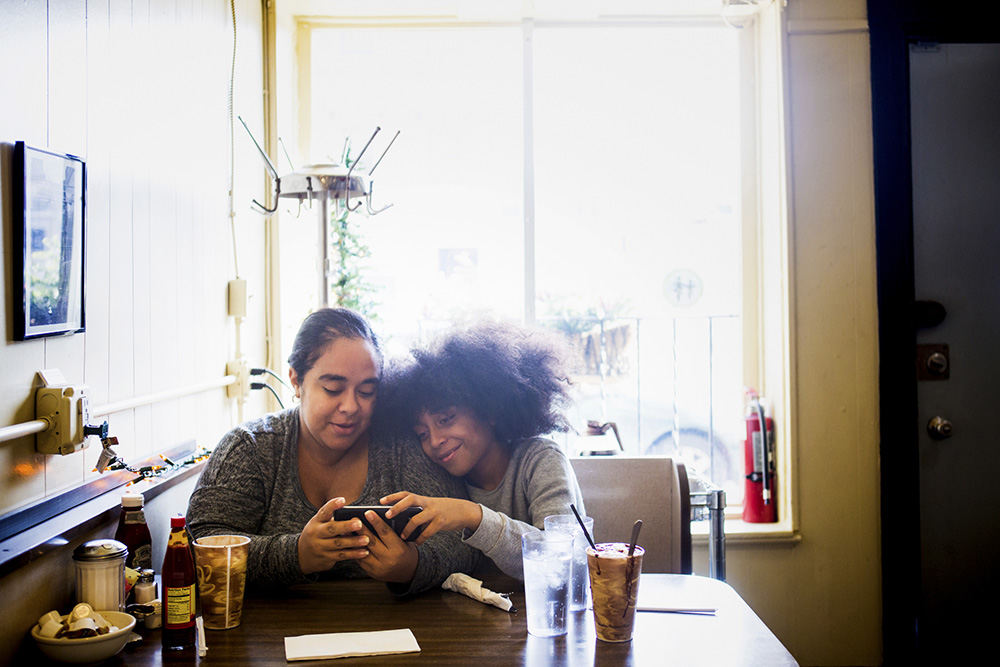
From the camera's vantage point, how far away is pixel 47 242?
1429mm

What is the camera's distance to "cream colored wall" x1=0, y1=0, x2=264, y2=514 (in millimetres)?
1395

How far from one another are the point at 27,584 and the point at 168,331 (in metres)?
0.82

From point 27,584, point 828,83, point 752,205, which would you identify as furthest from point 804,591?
point 27,584

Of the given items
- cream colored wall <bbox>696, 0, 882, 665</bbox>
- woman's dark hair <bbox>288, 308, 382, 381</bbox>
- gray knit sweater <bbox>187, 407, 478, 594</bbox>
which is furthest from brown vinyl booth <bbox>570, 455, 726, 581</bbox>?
cream colored wall <bbox>696, 0, 882, 665</bbox>

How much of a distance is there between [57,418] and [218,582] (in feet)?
1.27

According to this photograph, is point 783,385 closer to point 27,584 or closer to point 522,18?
point 522,18

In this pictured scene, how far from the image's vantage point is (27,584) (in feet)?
4.26

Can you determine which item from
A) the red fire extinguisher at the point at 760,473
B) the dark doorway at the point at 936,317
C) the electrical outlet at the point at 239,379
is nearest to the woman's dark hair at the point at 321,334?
the electrical outlet at the point at 239,379

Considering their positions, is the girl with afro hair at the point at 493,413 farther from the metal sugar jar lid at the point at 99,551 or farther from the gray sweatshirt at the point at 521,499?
the metal sugar jar lid at the point at 99,551

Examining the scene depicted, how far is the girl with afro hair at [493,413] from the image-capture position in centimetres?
182

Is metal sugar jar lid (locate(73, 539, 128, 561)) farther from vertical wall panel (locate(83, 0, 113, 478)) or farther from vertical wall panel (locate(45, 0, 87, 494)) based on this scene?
vertical wall panel (locate(83, 0, 113, 478))

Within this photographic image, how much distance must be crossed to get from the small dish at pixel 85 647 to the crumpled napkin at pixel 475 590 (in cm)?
53

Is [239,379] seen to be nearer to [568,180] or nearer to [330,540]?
[330,540]

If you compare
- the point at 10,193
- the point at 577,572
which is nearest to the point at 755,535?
the point at 577,572
